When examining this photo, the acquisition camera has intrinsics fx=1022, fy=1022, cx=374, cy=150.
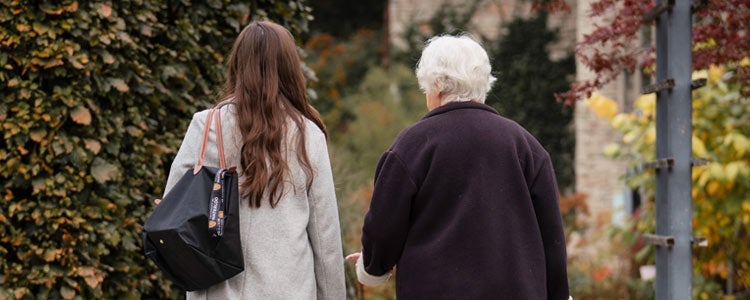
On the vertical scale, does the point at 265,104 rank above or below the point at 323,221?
above

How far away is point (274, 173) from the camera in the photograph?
3375 mm

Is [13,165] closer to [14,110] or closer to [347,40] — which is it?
[14,110]

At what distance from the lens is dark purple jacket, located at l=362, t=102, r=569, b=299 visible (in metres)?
3.18

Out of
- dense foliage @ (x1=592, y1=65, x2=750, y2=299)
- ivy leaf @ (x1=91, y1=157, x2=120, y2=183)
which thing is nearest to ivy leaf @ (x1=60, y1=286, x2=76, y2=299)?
ivy leaf @ (x1=91, y1=157, x2=120, y2=183)

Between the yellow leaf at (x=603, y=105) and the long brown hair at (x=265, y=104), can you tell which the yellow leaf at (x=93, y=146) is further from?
the yellow leaf at (x=603, y=105)

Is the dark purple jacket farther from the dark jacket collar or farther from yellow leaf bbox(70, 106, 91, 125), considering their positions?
yellow leaf bbox(70, 106, 91, 125)

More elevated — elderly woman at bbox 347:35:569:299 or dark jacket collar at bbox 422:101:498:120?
dark jacket collar at bbox 422:101:498:120

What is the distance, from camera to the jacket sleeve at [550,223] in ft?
10.7

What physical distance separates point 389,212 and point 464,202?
24 centimetres

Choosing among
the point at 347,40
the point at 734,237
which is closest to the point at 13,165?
the point at 734,237

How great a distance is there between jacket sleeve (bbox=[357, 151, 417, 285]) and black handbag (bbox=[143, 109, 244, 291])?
44cm

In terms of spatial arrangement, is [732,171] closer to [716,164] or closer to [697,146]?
[716,164]

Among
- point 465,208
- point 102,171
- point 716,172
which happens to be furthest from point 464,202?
point 716,172

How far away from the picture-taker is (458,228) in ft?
10.4
